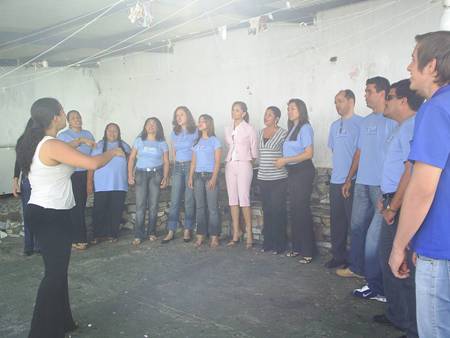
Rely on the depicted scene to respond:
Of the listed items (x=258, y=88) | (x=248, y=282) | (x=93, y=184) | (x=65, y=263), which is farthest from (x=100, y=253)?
(x=258, y=88)

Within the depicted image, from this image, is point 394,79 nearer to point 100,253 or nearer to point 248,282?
point 248,282

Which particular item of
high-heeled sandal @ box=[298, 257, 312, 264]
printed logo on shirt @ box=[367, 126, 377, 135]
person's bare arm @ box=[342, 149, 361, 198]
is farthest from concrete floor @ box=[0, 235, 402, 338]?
printed logo on shirt @ box=[367, 126, 377, 135]

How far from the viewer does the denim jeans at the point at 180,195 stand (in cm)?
579

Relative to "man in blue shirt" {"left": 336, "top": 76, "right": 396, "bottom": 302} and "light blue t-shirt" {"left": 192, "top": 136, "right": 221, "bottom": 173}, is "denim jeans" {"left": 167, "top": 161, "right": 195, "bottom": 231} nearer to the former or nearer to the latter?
"light blue t-shirt" {"left": 192, "top": 136, "right": 221, "bottom": 173}

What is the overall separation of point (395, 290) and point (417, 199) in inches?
66.4

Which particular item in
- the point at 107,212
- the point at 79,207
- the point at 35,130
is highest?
the point at 35,130

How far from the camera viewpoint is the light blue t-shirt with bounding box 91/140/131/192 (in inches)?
228

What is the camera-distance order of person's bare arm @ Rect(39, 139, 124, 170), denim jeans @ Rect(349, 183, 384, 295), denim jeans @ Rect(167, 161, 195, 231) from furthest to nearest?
denim jeans @ Rect(167, 161, 195, 231)
denim jeans @ Rect(349, 183, 384, 295)
person's bare arm @ Rect(39, 139, 124, 170)

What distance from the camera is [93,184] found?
6.02 metres

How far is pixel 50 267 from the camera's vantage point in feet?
9.43

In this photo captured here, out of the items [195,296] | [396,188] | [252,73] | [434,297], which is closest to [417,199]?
[434,297]

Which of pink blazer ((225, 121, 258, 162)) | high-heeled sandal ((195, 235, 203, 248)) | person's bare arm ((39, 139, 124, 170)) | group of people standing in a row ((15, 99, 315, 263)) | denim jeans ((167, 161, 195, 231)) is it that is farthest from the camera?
denim jeans ((167, 161, 195, 231))

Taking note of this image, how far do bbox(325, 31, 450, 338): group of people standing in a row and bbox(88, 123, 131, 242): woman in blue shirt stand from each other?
2.91 metres

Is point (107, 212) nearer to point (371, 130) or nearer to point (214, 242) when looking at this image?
point (214, 242)
